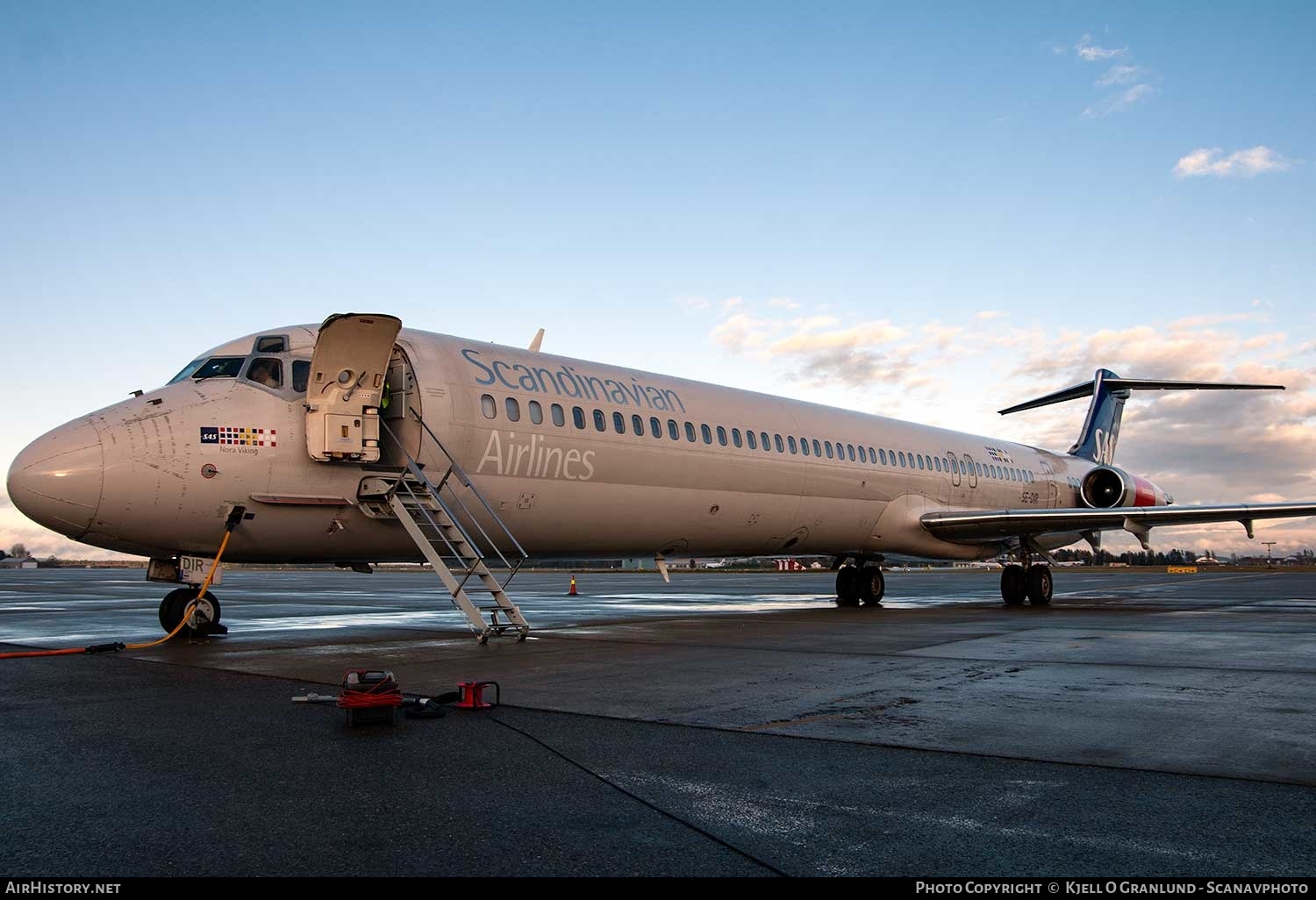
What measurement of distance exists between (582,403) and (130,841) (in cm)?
1017

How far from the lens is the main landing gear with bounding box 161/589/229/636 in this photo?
10812 millimetres

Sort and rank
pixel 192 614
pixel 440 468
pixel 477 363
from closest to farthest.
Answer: pixel 192 614
pixel 440 468
pixel 477 363

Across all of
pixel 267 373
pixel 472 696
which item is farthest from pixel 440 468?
pixel 472 696

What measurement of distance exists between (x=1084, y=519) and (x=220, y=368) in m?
16.0

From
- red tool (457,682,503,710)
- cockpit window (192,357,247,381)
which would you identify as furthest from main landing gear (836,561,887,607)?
red tool (457,682,503,710)

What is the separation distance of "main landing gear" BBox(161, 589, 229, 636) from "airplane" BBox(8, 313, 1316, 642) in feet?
0.08

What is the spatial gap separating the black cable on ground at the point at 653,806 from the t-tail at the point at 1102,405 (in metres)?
26.1

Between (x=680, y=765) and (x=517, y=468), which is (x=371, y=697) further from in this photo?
(x=517, y=468)

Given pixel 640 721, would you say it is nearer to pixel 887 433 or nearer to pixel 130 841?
pixel 130 841

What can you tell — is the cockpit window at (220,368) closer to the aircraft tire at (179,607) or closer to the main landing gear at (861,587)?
the aircraft tire at (179,607)

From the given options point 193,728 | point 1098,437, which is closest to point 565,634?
point 193,728

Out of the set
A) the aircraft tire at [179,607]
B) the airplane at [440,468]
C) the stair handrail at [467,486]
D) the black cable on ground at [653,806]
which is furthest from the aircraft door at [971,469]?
the black cable on ground at [653,806]

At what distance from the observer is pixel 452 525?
10.8m

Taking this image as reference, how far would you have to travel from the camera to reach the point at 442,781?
432cm
